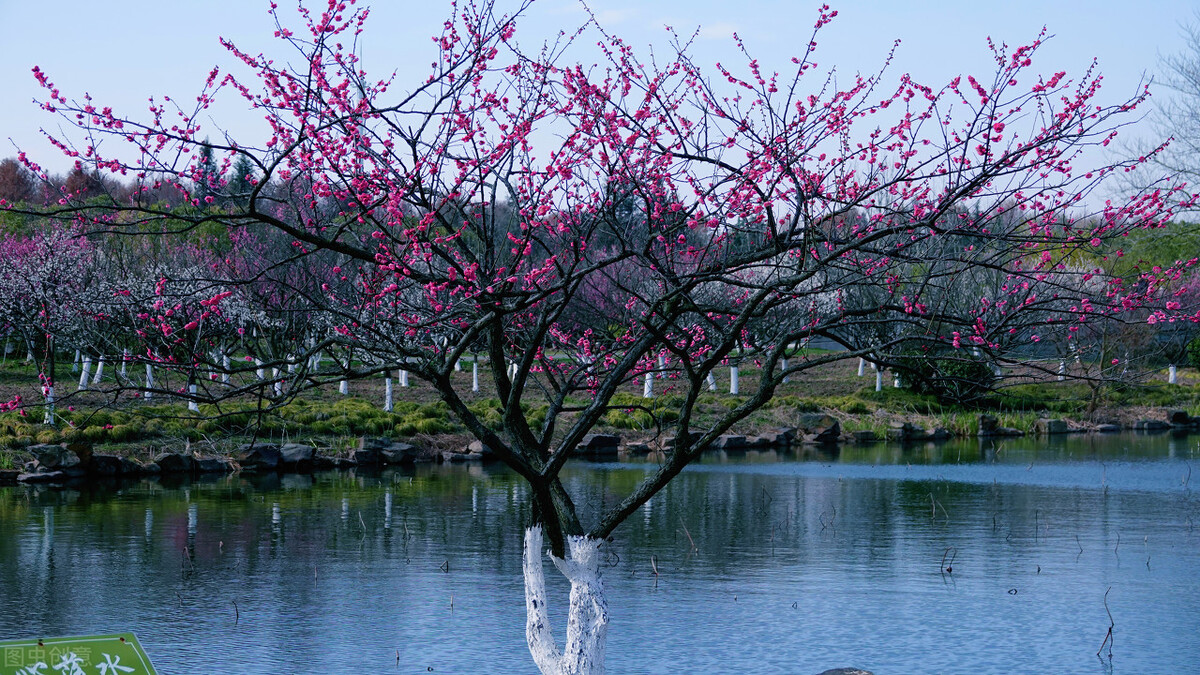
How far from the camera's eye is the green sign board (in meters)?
6.81

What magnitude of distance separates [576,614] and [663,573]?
8.92m

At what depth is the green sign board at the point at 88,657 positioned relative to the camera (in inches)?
268

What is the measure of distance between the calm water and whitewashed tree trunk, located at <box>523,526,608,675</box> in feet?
12.4

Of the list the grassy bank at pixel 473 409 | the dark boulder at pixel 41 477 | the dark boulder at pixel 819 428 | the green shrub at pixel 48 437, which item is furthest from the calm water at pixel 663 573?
the dark boulder at pixel 819 428

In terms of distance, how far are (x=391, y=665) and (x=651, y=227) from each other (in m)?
6.57

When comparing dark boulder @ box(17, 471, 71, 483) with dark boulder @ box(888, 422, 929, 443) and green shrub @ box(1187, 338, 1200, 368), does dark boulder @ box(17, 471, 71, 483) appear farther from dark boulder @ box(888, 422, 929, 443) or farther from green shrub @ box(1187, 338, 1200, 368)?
green shrub @ box(1187, 338, 1200, 368)

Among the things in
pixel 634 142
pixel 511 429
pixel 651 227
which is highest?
pixel 634 142

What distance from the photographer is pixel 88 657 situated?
6.86 m

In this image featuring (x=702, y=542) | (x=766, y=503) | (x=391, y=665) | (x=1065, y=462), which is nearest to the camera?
(x=391, y=665)

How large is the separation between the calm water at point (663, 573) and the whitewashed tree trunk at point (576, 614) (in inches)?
149

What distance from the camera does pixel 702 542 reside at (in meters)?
20.2

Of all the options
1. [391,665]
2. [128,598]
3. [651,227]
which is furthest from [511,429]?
[128,598]

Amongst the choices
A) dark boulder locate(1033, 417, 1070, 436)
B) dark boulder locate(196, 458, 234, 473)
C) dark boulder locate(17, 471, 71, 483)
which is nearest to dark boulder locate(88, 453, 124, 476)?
dark boulder locate(17, 471, 71, 483)

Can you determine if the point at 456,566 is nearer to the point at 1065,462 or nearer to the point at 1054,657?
the point at 1054,657
